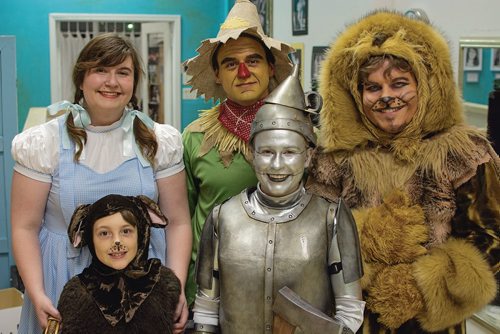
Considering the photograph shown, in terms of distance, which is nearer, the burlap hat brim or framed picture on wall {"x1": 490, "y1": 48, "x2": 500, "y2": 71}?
the burlap hat brim

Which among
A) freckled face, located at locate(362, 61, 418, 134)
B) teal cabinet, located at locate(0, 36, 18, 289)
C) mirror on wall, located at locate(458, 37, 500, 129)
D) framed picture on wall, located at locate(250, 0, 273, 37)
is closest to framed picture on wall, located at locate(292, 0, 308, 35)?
framed picture on wall, located at locate(250, 0, 273, 37)

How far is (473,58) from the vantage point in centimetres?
248

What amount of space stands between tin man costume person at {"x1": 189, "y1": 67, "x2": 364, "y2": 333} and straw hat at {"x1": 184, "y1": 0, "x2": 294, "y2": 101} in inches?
15.1

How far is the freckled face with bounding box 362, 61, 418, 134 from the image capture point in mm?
1934

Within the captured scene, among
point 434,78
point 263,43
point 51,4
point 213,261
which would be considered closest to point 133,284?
point 213,261

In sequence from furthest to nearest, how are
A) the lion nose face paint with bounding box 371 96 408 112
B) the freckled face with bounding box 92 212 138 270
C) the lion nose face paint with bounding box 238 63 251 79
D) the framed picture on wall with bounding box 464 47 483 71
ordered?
the framed picture on wall with bounding box 464 47 483 71 → the lion nose face paint with bounding box 238 63 251 79 → the lion nose face paint with bounding box 371 96 408 112 → the freckled face with bounding box 92 212 138 270

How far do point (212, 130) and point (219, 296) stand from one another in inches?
25.2

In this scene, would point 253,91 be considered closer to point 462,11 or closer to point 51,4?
point 462,11

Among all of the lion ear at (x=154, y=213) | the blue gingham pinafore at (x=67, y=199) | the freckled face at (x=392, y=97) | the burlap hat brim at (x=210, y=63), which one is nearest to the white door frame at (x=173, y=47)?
the burlap hat brim at (x=210, y=63)

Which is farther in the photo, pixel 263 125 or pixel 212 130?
pixel 212 130

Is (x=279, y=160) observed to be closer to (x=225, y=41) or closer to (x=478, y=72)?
(x=225, y=41)

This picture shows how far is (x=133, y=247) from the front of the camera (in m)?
1.85

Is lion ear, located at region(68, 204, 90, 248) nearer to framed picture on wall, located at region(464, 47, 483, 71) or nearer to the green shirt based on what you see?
the green shirt

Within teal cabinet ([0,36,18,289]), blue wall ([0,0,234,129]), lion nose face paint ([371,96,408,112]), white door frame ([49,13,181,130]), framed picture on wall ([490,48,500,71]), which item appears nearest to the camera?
lion nose face paint ([371,96,408,112])
